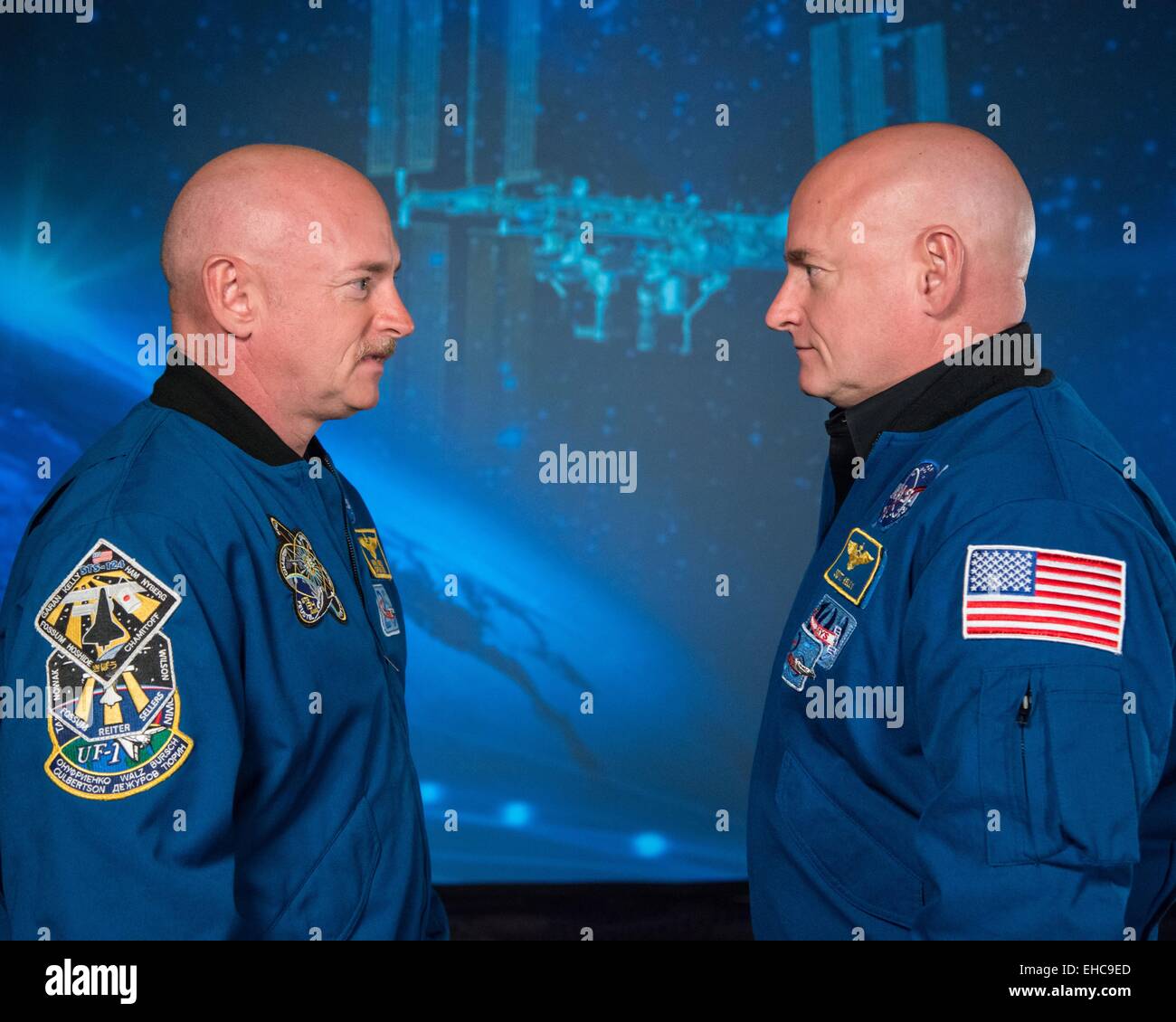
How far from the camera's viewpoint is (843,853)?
1455 mm

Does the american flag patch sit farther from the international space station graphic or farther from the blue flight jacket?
the international space station graphic

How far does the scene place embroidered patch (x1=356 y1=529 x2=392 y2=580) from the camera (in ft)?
5.80

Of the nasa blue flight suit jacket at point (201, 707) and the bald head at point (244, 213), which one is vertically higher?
the bald head at point (244, 213)

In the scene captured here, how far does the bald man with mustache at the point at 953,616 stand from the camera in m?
1.18

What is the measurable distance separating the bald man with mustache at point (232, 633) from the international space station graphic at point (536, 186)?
6.97ft

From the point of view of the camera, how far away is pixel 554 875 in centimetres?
384

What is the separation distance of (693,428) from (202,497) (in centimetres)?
257

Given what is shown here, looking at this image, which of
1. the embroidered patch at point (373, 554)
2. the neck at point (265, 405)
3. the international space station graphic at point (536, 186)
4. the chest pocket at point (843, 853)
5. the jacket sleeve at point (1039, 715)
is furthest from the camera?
the international space station graphic at point (536, 186)

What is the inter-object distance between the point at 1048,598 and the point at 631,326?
274 centimetres

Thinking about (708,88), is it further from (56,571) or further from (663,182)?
(56,571)

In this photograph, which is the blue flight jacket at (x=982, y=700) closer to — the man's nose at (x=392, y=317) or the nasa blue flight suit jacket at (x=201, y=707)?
the nasa blue flight suit jacket at (x=201, y=707)

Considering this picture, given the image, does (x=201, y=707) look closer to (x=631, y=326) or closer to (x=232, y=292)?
(x=232, y=292)

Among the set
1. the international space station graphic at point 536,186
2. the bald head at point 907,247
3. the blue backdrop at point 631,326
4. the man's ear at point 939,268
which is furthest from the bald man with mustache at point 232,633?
the international space station graphic at point 536,186

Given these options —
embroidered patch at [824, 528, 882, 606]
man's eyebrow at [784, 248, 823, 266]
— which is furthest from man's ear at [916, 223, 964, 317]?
embroidered patch at [824, 528, 882, 606]
